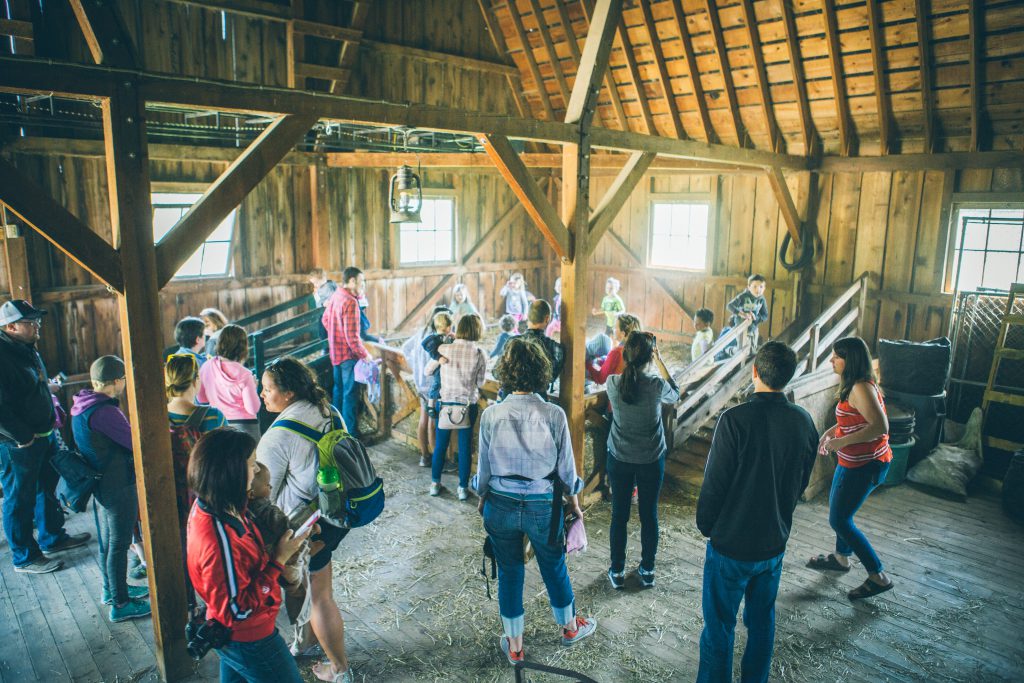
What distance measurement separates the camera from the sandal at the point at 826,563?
506cm

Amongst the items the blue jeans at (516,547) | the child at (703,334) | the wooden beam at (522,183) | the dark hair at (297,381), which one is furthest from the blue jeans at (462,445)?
the child at (703,334)

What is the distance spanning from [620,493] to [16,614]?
3.95 metres

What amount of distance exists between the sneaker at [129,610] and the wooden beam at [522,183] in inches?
142

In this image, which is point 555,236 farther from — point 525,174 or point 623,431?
point 623,431

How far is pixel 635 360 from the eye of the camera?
13.9ft

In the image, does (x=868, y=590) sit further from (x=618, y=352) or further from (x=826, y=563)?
(x=618, y=352)

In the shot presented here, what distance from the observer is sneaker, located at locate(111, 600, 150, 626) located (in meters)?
4.31

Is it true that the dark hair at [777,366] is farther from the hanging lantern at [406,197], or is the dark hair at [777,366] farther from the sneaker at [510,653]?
the hanging lantern at [406,197]

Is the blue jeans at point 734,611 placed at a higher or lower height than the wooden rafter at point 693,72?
lower

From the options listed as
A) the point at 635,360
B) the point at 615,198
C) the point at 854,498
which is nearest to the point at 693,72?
the point at 615,198

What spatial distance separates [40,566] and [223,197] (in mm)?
3300

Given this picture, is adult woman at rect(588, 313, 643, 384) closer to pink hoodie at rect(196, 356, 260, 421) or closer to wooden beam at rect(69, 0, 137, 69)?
pink hoodie at rect(196, 356, 260, 421)

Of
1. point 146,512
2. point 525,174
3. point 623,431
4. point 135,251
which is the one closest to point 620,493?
point 623,431

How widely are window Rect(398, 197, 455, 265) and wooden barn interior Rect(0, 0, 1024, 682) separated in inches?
2.0
